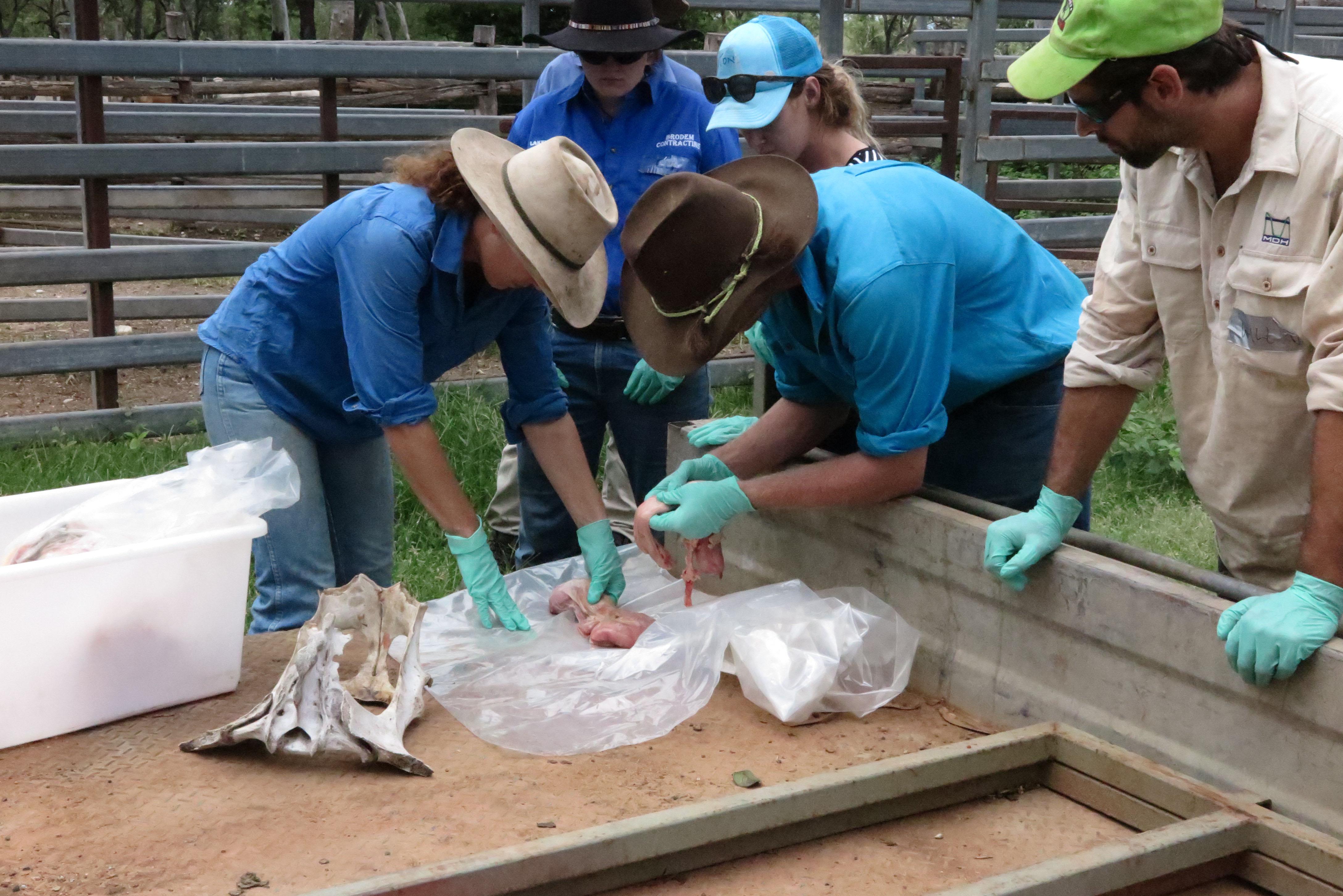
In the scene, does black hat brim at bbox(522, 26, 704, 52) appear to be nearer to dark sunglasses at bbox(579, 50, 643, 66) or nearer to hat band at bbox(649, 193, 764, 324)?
dark sunglasses at bbox(579, 50, 643, 66)

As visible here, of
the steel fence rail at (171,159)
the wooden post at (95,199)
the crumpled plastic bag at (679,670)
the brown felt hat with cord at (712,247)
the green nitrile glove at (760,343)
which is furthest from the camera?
the wooden post at (95,199)

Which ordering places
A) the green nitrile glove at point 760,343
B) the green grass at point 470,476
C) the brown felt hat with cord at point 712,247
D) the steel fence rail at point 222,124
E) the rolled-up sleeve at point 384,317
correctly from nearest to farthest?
the brown felt hat with cord at point 712,247, the rolled-up sleeve at point 384,317, the green nitrile glove at point 760,343, the green grass at point 470,476, the steel fence rail at point 222,124

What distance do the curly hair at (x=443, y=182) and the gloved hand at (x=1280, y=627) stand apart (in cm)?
173

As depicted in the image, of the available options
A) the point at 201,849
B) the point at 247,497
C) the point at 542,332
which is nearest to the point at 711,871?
the point at 201,849

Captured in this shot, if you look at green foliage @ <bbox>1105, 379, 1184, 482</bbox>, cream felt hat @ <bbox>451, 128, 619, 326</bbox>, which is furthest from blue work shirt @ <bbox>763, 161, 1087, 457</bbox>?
green foliage @ <bbox>1105, 379, 1184, 482</bbox>

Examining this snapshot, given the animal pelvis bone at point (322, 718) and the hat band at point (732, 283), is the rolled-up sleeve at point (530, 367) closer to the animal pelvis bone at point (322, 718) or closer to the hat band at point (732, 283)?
the hat band at point (732, 283)

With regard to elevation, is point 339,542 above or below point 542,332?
below

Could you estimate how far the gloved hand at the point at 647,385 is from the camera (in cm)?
397

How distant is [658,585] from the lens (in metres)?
3.44

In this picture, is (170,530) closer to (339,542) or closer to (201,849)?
(201,849)

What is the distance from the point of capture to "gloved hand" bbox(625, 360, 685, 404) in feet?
13.0

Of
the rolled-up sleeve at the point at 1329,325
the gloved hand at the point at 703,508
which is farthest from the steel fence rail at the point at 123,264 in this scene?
the rolled-up sleeve at the point at 1329,325

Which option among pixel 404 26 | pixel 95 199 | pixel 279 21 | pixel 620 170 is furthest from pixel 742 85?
pixel 404 26

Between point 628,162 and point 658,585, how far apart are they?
55.5 inches
